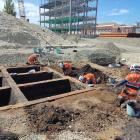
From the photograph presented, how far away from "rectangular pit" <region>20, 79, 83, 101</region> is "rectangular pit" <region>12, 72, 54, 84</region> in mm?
1613

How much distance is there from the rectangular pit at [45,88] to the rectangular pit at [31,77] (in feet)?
5.29

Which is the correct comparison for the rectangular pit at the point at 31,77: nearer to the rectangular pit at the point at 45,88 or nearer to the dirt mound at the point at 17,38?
the rectangular pit at the point at 45,88

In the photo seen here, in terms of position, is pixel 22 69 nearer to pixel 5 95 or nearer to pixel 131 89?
pixel 5 95

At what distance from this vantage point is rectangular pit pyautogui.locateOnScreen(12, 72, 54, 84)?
36.1ft

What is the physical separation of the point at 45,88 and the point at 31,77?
1.80 metres

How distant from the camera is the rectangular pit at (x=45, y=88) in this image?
929cm

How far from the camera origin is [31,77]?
447 inches

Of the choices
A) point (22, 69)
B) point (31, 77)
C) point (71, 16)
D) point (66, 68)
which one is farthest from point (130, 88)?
point (71, 16)

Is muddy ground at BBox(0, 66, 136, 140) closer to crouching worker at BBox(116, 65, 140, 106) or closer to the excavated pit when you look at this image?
crouching worker at BBox(116, 65, 140, 106)

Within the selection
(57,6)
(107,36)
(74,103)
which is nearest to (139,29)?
(107,36)

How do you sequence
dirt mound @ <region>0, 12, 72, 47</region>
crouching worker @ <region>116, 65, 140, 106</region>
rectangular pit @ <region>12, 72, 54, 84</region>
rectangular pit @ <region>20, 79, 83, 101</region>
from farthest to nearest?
dirt mound @ <region>0, 12, 72, 47</region>, rectangular pit @ <region>12, 72, 54, 84</region>, rectangular pit @ <region>20, 79, 83, 101</region>, crouching worker @ <region>116, 65, 140, 106</region>

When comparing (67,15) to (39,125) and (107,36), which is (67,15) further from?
(39,125)

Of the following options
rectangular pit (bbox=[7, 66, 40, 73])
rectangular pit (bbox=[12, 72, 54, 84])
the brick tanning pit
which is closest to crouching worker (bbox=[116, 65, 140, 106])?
the brick tanning pit

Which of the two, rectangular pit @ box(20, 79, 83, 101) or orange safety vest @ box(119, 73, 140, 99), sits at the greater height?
orange safety vest @ box(119, 73, 140, 99)
